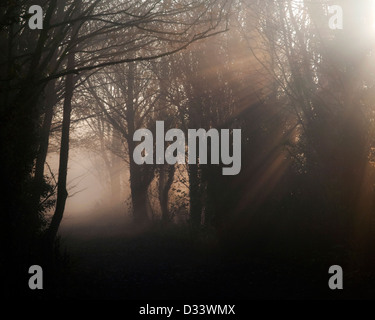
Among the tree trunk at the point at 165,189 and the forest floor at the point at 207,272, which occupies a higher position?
the tree trunk at the point at 165,189

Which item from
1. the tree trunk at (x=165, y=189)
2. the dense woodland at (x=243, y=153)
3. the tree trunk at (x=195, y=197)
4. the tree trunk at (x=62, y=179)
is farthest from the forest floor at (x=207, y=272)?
the tree trunk at (x=165, y=189)

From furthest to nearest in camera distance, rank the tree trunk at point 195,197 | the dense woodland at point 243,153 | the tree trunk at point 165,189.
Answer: the tree trunk at point 165,189 < the tree trunk at point 195,197 < the dense woodland at point 243,153

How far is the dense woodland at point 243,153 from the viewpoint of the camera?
897 centimetres

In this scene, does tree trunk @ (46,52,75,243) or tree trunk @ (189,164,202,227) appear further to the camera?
tree trunk @ (189,164,202,227)

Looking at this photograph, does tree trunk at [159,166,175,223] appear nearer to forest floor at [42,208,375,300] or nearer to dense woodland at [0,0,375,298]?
dense woodland at [0,0,375,298]

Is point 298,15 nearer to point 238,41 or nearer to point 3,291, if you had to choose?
point 238,41

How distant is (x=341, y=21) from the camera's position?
12.8 meters

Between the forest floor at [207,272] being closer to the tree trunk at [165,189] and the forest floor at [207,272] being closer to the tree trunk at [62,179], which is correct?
the tree trunk at [62,179]

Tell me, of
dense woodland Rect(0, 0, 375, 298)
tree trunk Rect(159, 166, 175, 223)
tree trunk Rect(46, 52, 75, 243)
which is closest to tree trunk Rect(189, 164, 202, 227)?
dense woodland Rect(0, 0, 375, 298)

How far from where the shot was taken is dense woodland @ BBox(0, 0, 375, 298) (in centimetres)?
897

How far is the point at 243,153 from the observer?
14844 millimetres

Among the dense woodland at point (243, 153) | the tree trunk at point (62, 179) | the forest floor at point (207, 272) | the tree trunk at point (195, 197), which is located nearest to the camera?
the dense woodland at point (243, 153)

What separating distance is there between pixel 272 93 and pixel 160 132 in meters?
8.24
